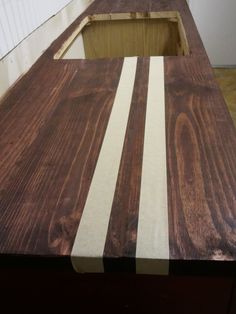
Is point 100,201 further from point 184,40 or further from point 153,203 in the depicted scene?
point 184,40

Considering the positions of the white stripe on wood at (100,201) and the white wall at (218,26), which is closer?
the white stripe on wood at (100,201)

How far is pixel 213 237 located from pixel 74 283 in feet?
0.69

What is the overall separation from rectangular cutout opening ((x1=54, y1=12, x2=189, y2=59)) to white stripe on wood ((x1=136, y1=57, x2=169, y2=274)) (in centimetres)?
80

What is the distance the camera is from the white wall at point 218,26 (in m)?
2.42

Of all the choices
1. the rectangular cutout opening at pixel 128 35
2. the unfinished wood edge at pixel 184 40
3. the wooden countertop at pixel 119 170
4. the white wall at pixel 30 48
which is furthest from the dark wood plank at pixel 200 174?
the rectangular cutout opening at pixel 128 35

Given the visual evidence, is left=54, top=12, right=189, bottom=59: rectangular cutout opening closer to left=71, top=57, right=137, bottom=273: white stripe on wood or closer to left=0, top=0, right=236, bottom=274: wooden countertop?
left=0, top=0, right=236, bottom=274: wooden countertop

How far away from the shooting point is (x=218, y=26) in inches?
99.3

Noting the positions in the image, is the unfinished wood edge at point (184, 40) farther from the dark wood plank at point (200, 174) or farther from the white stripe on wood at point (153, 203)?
the white stripe on wood at point (153, 203)

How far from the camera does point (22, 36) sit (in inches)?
A: 30.3

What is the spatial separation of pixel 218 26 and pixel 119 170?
2.58 m

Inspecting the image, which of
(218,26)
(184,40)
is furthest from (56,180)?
(218,26)

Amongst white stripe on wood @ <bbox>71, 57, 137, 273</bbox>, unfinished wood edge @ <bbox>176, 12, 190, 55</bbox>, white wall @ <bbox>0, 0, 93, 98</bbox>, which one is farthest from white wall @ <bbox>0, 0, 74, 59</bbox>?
unfinished wood edge @ <bbox>176, 12, 190, 55</bbox>

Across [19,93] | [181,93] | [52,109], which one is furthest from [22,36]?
[181,93]

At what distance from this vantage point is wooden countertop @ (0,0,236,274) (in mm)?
327
